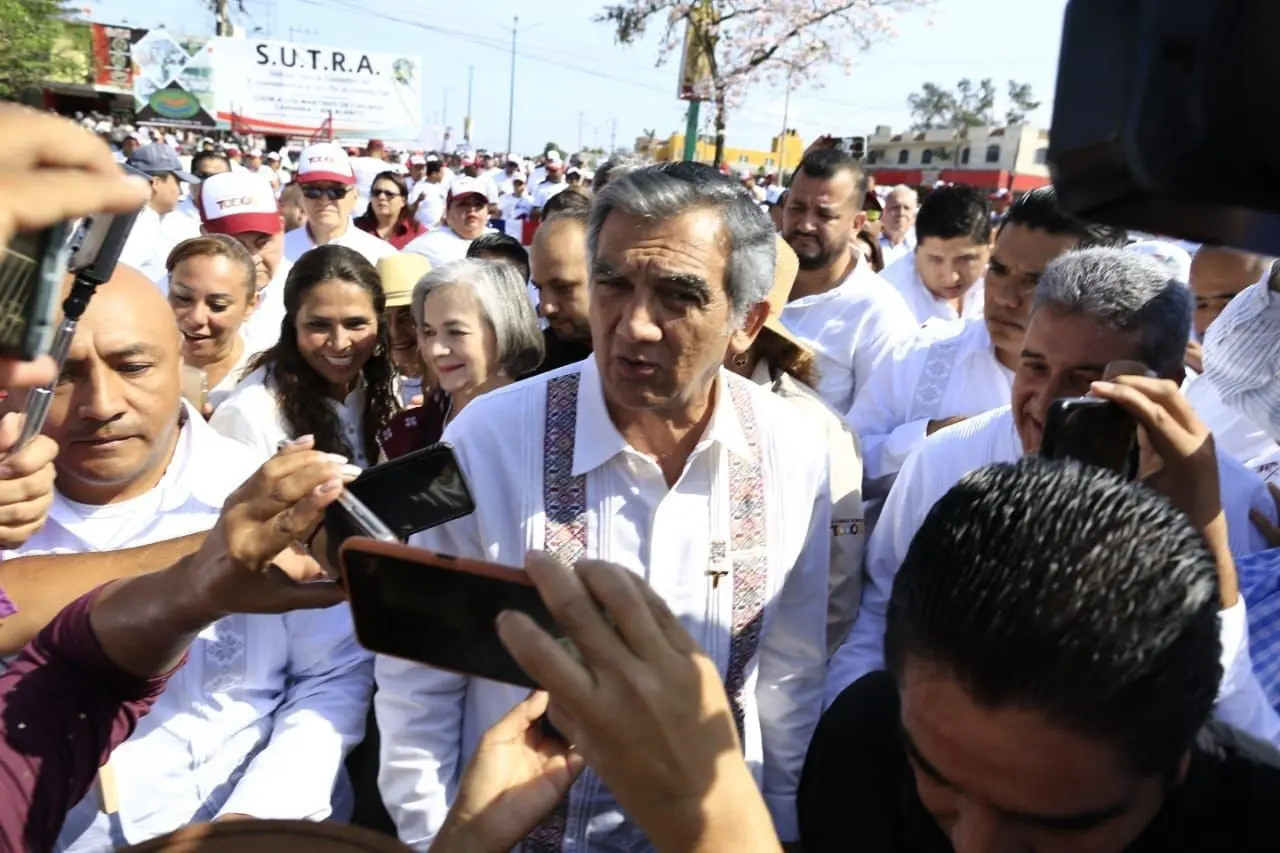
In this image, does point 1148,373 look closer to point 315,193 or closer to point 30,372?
point 30,372

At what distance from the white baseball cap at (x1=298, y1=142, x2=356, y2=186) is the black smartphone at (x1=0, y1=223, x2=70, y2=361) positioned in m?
6.05

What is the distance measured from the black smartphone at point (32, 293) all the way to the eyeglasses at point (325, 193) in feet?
19.6

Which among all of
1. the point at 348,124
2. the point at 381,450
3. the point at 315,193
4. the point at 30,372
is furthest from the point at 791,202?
the point at 348,124

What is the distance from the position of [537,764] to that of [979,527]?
0.77 m

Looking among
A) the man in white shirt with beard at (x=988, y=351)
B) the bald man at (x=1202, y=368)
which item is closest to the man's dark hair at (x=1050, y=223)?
the man in white shirt with beard at (x=988, y=351)

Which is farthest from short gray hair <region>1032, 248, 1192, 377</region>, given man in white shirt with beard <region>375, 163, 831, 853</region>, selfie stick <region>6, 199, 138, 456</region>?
selfie stick <region>6, 199, 138, 456</region>

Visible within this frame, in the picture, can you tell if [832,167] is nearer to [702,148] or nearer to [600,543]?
[600,543]

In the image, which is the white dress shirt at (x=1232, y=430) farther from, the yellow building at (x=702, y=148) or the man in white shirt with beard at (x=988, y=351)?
the yellow building at (x=702, y=148)

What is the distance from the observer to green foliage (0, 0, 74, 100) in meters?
21.3

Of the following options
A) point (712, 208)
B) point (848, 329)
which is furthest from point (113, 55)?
point (712, 208)

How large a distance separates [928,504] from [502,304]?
1.70 m

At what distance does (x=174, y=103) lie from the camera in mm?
27312

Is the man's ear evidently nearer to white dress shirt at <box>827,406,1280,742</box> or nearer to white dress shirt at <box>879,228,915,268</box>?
white dress shirt at <box>827,406,1280,742</box>

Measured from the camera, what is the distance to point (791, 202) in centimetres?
452
